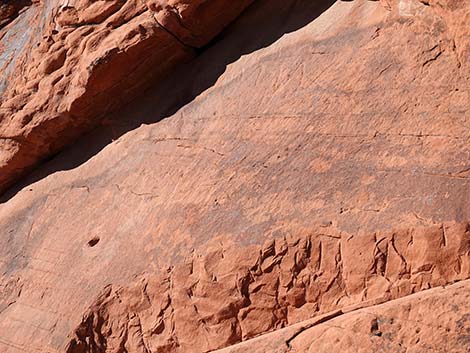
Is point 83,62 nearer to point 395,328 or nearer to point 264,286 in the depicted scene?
point 264,286

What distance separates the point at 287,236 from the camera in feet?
14.3

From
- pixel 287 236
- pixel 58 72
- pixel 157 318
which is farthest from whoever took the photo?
pixel 58 72

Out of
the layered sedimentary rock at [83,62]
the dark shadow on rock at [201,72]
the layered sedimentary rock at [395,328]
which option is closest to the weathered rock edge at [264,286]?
the layered sedimentary rock at [395,328]

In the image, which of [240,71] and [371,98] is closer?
[371,98]

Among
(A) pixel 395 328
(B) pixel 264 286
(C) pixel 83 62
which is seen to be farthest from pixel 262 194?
(C) pixel 83 62

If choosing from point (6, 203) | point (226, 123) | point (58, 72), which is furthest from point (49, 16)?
point (226, 123)

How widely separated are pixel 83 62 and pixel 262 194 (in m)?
1.90

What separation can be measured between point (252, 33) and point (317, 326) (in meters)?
2.30

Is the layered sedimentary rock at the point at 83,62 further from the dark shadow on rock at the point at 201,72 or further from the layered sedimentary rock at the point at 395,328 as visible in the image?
the layered sedimentary rock at the point at 395,328

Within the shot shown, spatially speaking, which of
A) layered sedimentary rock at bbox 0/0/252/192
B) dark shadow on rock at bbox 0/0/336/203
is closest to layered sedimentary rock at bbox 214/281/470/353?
dark shadow on rock at bbox 0/0/336/203

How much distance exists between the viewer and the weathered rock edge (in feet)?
13.0

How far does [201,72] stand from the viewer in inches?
216

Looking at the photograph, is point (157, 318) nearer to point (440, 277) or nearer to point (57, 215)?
point (57, 215)

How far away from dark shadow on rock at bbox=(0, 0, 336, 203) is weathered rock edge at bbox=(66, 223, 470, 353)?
1.34 m
